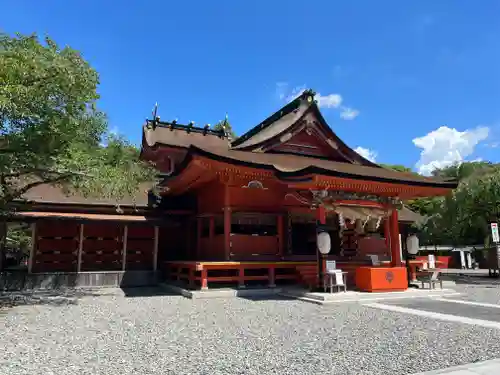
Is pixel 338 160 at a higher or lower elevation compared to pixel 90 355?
higher

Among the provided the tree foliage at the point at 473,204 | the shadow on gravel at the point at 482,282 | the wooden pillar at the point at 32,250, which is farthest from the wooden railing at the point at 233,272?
the tree foliage at the point at 473,204

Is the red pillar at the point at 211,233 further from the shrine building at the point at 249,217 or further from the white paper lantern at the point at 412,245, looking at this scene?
the white paper lantern at the point at 412,245

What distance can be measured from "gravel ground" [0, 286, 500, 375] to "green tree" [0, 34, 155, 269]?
321cm

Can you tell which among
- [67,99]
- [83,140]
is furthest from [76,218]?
[67,99]

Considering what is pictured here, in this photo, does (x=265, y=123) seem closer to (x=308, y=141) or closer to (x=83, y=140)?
(x=308, y=141)

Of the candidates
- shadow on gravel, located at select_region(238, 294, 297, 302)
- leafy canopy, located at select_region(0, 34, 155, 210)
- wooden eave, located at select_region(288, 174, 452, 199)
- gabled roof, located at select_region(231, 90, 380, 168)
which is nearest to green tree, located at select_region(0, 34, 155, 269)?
leafy canopy, located at select_region(0, 34, 155, 210)

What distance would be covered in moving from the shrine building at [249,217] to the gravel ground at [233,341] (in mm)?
3566

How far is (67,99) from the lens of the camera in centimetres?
906

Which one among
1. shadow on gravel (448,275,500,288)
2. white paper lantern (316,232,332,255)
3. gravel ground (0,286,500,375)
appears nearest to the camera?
gravel ground (0,286,500,375)

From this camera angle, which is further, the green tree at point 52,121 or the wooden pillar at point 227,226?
the wooden pillar at point 227,226

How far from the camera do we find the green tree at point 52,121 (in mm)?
7836

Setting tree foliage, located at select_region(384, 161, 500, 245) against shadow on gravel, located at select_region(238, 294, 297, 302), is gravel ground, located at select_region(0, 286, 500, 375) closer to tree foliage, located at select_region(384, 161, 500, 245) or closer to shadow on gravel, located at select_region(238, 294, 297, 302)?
shadow on gravel, located at select_region(238, 294, 297, 302)

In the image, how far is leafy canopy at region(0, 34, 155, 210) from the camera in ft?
25.7

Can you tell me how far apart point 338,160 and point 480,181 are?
664 centimetres
